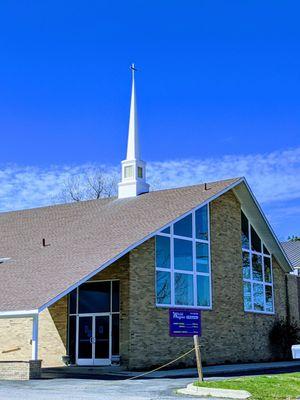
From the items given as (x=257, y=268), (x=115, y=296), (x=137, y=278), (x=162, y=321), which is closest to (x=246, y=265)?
(x=257, y=268)

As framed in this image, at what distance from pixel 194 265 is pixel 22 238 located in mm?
6761

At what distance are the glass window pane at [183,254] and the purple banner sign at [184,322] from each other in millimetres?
1586

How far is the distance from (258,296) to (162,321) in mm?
7500

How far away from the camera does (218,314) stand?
2562cm

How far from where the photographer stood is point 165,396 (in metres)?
13.5

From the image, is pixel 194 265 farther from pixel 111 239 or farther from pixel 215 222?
pixel 111 239

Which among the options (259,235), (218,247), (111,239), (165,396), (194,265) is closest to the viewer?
(165,396)

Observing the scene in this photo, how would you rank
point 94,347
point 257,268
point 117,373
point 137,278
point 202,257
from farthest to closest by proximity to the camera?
point 257,268 < point 202,257 < point 94,347 < point 137,278 < point 117,373

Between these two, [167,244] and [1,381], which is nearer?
[1,381]

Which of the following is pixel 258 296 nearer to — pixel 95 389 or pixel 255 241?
pixel 255 241

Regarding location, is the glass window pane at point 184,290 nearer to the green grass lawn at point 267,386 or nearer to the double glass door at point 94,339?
the double glass door at point 94,339

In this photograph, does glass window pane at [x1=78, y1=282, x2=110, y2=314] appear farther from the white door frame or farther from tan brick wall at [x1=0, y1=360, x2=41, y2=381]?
tan brick wall at [x1=0, y1=360, x2=41, y2=381]

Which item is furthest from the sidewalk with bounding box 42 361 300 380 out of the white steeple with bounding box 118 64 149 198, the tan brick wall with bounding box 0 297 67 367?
the white steeple with bounding box 118 64 149 198

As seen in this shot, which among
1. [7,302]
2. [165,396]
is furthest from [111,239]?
[165,396]
